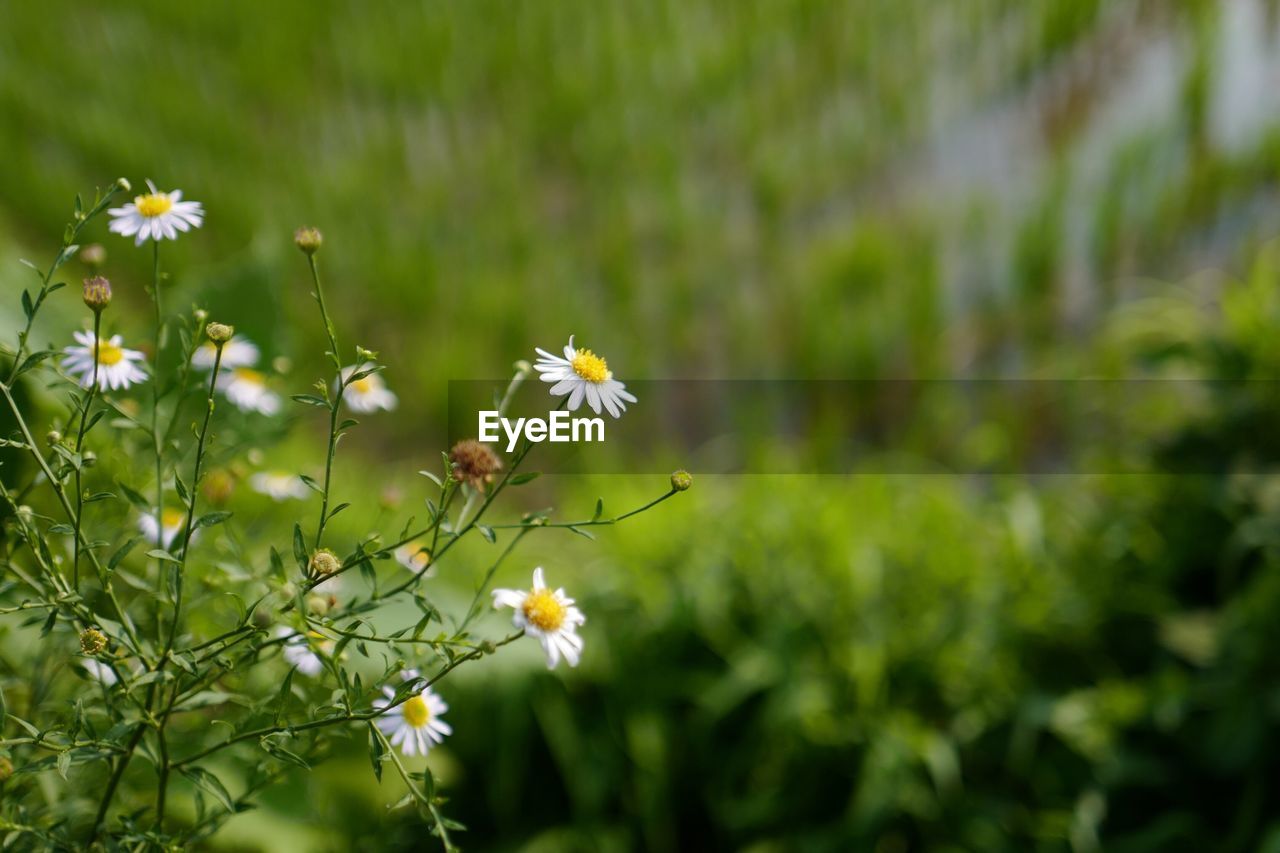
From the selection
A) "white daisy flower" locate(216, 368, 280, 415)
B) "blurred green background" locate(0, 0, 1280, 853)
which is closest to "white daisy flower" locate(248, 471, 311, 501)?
"white daisy flower" locate(216, 368, 280, 415)

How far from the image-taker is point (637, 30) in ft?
14.5

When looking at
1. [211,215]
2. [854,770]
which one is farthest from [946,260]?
[211,215]

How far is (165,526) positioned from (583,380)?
40 centimetres

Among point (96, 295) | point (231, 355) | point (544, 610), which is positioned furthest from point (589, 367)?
point (231, 355)

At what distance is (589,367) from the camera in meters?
0.57

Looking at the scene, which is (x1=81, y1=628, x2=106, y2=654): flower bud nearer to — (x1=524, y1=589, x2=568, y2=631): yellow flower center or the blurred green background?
(x1=524, y1=589, x2=568, y2=631): yellow flower center

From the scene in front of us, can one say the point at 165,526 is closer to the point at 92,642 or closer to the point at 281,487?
the point at 281,487

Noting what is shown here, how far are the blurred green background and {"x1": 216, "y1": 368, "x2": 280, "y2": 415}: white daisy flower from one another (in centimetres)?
16

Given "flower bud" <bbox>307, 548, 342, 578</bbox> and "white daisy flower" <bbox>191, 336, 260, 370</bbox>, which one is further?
"white daisy flower" <bbox>191, 336, 260, 370</bbox>

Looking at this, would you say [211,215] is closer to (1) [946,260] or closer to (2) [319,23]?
(2) [319,23]

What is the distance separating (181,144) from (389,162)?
76 centimetres

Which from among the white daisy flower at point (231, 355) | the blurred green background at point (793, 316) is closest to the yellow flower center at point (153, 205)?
the white daisy flower at point (231, 355)

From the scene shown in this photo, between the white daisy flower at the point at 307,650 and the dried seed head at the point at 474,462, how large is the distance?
0.11 m

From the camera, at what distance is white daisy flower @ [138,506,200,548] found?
2.23ft
